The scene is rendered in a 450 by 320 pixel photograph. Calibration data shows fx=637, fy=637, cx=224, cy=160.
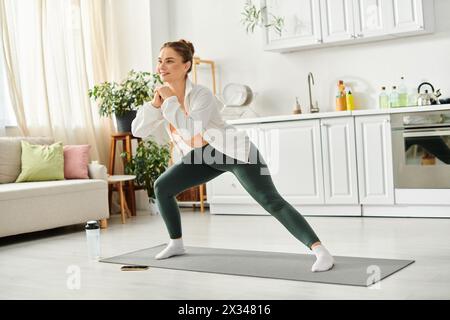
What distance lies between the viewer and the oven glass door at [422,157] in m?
4.84

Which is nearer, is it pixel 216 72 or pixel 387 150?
pixel 387 150

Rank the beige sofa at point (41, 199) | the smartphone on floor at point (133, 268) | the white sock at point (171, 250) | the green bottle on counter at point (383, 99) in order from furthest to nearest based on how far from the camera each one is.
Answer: the green bottle on counter at point (383, 99), the beige sofa at point (41, 199), the white sock at point (171, 250), the smartphone on floor at point (133, 268)

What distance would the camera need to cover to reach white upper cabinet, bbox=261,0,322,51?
5.54m

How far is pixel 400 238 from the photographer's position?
4047 mm

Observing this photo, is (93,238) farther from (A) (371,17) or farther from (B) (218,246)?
(A) (371,17)

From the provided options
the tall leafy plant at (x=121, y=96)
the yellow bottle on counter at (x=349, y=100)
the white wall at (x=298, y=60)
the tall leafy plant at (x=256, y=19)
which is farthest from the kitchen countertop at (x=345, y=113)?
the tall leafy plant at (x=121, y=96)

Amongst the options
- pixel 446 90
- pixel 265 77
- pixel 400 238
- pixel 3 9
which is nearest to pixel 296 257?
pixel 400 238

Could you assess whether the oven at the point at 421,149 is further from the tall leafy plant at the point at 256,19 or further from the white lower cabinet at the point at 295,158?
the tall leafy plant at the point at 256,19

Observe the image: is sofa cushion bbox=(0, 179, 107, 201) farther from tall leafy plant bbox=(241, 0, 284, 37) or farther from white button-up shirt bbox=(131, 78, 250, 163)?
tall leafy plant bbox=(241, 0, 284, 37)

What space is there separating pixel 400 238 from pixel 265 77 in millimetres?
2619

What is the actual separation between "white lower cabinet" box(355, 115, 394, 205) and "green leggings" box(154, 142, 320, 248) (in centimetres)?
211

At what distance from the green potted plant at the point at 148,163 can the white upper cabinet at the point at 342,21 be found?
144 cm

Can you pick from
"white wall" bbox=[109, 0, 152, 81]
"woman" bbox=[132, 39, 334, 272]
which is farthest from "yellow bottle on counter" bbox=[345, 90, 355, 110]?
"woman" bbox=[132, 39, 334, 272]

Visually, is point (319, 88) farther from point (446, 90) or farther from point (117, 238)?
point (117, 238)
